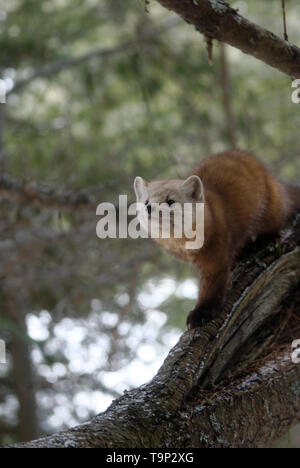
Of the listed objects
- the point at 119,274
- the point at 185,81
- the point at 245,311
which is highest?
the point at 185,81

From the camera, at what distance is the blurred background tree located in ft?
22.4

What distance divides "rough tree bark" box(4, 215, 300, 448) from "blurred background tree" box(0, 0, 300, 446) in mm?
2707

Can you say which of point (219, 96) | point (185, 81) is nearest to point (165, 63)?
point (185, 81)

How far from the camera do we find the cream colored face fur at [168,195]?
3.54 m

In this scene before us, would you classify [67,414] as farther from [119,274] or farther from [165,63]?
[165,63]

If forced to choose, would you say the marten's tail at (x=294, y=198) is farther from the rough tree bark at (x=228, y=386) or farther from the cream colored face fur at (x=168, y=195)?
the cream colored face fur at (x=168, y=195)

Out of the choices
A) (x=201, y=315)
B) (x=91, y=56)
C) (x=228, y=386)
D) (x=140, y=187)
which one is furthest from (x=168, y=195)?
(x=91, y=56)

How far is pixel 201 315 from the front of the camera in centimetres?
343

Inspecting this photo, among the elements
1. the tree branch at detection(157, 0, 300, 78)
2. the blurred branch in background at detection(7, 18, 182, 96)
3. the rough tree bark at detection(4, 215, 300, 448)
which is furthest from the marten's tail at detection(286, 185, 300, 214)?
the blurred branch in background at detection(7, 18, 182, 96)

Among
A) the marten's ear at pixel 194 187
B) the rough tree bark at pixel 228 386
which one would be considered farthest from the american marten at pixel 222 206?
the rough tree bark at pixel 228 386

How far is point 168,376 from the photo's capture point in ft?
9.36

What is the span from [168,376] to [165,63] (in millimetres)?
5750

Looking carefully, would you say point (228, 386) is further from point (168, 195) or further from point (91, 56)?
point (91, 56)

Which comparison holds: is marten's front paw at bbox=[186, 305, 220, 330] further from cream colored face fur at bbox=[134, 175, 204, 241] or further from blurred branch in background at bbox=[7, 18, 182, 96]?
blurred branch in background at bbox=[7, 18, 182, 96]
